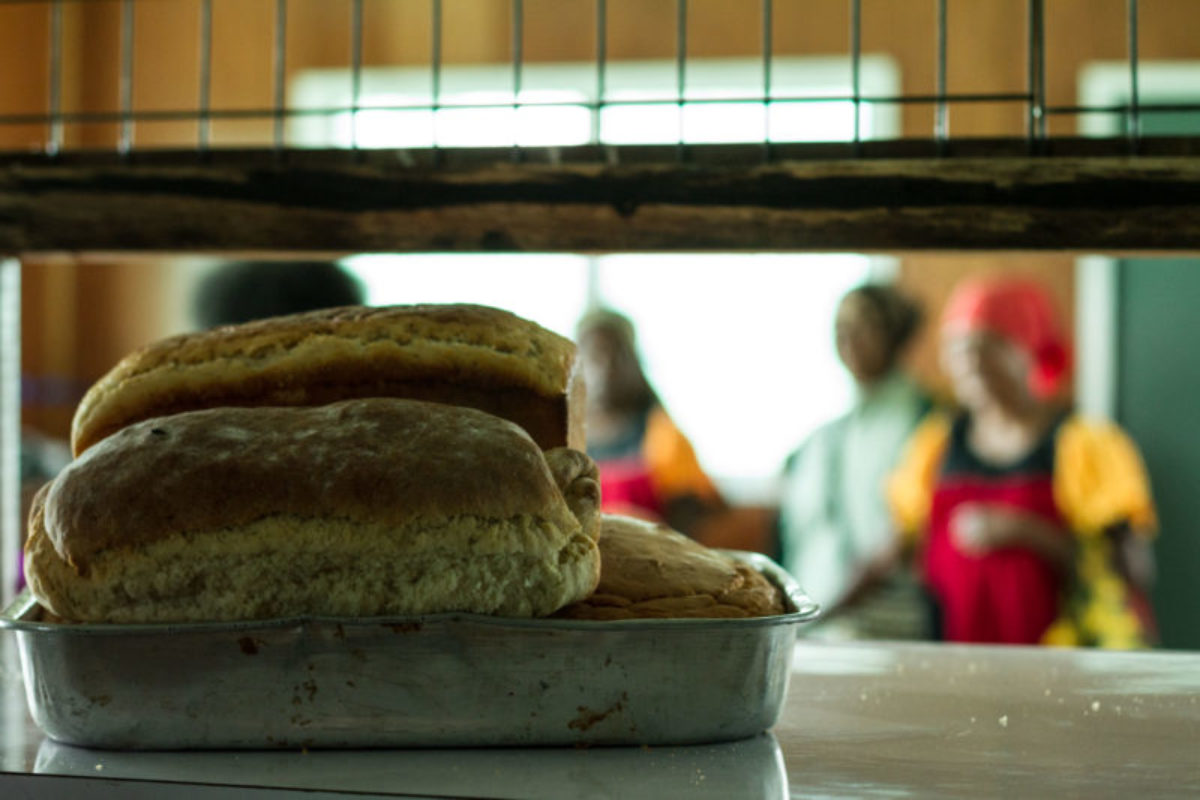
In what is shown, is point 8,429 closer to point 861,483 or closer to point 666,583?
point 666,583

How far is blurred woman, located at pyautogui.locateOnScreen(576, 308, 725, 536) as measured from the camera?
10.6ft

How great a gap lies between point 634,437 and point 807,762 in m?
2.59

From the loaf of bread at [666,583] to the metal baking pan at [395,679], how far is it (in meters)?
0.04

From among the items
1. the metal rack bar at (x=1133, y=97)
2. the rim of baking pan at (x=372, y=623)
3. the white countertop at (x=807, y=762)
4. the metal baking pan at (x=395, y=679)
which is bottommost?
the white countertop at (x=807, y=762)

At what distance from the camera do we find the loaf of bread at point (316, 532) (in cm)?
60

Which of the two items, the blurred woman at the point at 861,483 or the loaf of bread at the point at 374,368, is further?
the blurred woman at the point at 861,483

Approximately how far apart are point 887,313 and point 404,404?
2.57m

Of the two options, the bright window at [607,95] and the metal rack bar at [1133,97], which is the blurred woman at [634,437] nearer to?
the bright window at [607,95]

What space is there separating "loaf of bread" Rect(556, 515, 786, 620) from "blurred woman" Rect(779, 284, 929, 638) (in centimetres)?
225

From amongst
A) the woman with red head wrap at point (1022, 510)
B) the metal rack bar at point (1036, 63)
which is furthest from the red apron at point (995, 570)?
the metal rack bar at point (1036, 63)

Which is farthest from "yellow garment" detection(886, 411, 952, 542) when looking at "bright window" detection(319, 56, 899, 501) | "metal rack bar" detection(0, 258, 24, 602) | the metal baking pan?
the metal baking pan

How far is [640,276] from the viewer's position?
4.02 m

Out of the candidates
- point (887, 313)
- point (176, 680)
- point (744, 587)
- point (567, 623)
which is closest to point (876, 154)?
point (744, 587)

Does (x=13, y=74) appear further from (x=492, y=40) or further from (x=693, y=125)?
(x=693, y=125)
